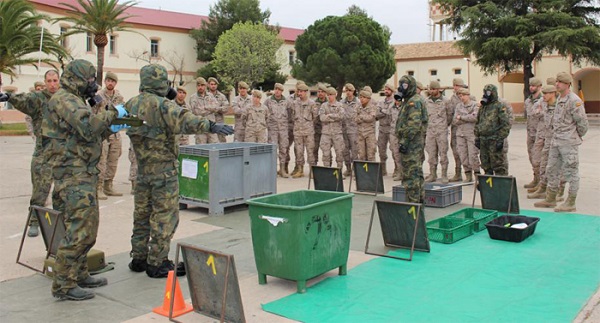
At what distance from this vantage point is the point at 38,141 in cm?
750

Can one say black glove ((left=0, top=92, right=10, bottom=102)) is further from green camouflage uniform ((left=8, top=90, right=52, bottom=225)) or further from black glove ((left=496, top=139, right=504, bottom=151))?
black glove ((left=496, top=139, right=504, bottom=151))

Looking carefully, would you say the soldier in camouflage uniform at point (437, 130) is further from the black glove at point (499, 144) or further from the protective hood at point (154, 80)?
the protective hood at point (154, 80)

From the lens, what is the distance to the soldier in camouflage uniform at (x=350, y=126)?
41.9ft

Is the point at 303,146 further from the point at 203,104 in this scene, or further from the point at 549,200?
the point at 549,200

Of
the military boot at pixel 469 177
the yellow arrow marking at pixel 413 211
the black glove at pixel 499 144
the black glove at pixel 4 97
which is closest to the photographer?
the black glove at pixel 4 97

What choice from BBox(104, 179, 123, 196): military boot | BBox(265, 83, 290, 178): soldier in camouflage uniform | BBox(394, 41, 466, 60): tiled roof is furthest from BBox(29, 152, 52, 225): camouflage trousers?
BBox(394, 41, 466, 60): tiled roof

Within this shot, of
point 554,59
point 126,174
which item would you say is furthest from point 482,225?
point 554,59

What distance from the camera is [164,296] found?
5.12 m

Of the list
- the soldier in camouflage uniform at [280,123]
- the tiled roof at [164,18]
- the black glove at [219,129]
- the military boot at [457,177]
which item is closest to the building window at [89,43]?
the tiled roof at [164,18]

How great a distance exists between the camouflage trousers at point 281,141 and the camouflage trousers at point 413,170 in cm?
548

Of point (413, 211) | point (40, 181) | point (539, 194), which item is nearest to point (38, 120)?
point (40, 181)

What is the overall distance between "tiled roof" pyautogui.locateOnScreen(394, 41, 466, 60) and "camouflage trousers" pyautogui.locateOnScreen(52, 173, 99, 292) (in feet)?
168

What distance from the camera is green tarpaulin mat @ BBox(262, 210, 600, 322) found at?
4711 mm

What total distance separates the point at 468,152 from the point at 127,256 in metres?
7.66
